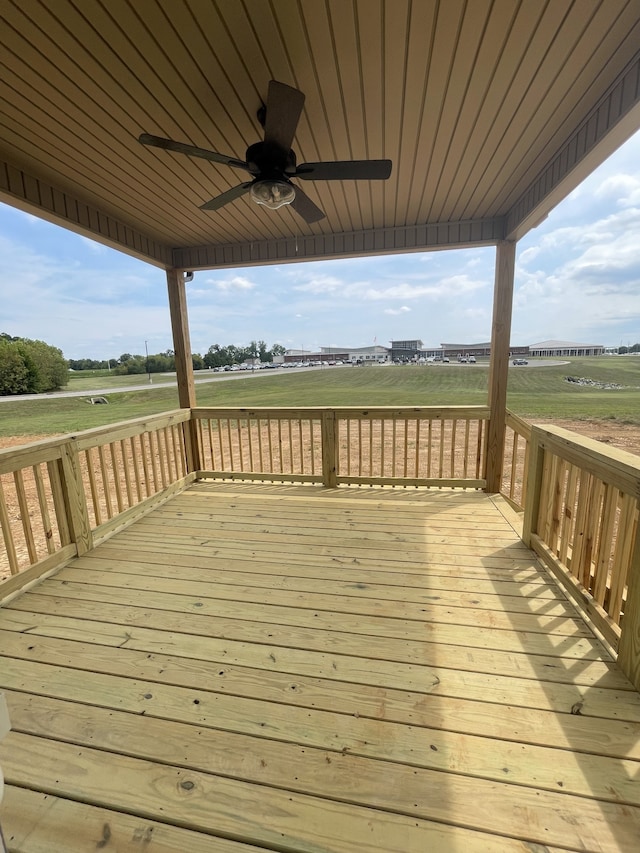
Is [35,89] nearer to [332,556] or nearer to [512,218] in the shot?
[332,556]

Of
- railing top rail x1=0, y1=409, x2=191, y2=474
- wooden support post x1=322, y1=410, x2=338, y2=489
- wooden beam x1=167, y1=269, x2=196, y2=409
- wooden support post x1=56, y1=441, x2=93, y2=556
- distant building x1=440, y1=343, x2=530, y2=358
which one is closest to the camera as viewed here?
railing top rail x1=0, y1=409, x2=191, y2=474

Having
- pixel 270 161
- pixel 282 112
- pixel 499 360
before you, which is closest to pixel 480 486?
pixel 499 360

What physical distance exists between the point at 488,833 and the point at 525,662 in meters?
0.74

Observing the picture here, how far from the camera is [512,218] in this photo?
3.30 meters

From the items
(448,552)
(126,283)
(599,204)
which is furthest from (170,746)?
(126,283)

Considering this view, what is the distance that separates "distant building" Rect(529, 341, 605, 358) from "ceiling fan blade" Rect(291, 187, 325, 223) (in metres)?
2.28

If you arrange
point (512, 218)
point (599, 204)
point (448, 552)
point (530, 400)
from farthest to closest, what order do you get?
point (530, 400)
point (512, 218)
point (599, 204)
point (448, 552)

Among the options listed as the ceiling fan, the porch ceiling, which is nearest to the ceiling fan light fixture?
the ceiling fan

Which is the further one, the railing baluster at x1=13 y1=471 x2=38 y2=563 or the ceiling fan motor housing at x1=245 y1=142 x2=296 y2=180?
the railing baluster at x1=13 y1=471 x2=38 y2=563

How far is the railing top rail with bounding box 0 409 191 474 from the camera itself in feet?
7.32

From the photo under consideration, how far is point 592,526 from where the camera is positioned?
194 cm

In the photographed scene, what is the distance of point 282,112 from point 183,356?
308cm

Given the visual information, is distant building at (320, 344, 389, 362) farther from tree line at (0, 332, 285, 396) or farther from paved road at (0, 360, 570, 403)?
tree line at (0, 332, 285, 396)

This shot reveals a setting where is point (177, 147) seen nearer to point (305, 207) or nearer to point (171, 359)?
point (305, 207)
